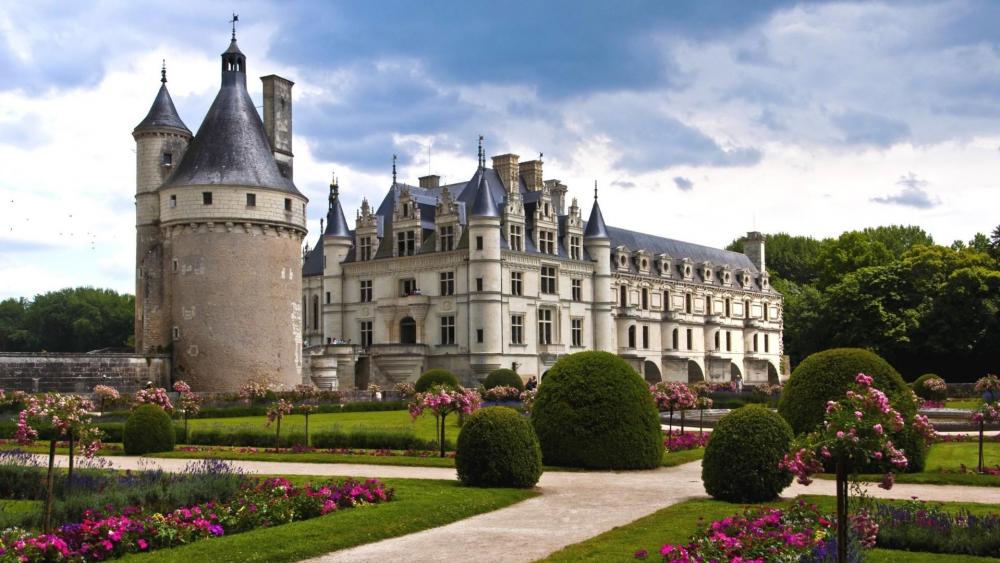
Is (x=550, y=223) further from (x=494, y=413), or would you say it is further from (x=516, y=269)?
(x=494, y=413)

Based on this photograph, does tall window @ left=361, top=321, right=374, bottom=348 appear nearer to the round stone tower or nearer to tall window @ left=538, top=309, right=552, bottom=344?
tall window @ left=538, top=309, right=552, bottom=344

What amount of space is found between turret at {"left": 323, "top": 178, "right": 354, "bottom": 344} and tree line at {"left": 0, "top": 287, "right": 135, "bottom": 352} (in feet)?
112

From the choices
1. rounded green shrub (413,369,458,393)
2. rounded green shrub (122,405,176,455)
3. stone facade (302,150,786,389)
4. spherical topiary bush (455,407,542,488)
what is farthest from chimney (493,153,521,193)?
spherical topiary bush (455,407,542,488)

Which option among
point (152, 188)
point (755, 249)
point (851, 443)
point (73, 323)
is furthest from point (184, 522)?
point (73, 323)

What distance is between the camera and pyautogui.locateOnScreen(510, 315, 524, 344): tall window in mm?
52188

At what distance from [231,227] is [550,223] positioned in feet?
61.6

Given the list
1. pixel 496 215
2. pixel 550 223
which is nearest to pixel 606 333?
pixel 550 223

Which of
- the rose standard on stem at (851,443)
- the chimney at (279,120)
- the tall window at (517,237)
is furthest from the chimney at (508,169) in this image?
the rose standard on stem at (851,443)

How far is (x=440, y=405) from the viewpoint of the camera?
21578mm

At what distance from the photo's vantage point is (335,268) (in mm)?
57031

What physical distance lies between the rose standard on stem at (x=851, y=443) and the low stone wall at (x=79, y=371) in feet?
105

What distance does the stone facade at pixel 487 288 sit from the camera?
168ft

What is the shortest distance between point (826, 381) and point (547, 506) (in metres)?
7.57

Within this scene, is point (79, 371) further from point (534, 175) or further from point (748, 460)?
point (748, 460)
